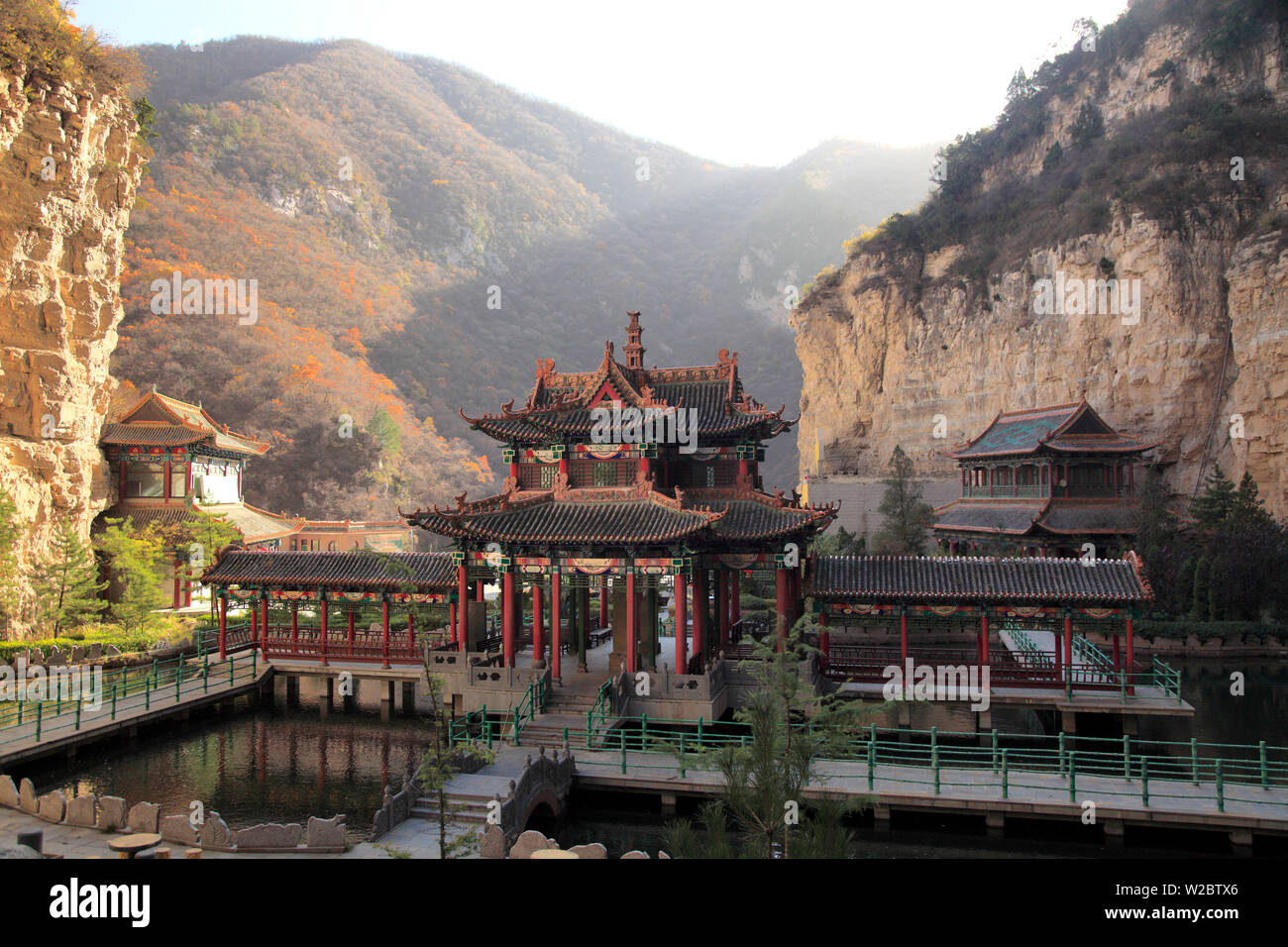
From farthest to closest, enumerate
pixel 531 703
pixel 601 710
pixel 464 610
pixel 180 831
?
pixel 464 610, pixel 531 703, pixel 601 710, pixel 180 831

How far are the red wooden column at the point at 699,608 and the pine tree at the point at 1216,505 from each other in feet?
79.9

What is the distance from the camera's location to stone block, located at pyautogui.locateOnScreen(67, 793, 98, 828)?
12.6 metres

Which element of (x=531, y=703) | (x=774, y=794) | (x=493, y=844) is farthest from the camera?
(x=531, y=703)

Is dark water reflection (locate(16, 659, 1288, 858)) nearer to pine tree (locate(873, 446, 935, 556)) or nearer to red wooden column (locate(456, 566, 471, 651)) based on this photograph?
red wooden column (locate(456, 566, 471, 651))

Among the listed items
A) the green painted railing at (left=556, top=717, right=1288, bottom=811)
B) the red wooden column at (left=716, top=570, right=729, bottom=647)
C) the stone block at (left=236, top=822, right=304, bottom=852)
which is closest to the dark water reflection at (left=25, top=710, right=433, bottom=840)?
Answer: the stone block at (left=236, top=822, right=304, bottom=852)

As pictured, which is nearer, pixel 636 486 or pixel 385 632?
pixel 636 486

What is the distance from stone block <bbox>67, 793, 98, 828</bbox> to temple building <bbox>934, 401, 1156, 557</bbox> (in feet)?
104

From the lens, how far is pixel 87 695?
21.1 meters

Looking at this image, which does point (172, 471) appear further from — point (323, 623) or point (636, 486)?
point (636, 486)

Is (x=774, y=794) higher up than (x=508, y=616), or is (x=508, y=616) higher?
(x=508, y=616)

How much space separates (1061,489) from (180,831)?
116 feet

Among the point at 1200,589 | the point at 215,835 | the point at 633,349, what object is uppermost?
the point at 633,349

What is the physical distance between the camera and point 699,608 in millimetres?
21250

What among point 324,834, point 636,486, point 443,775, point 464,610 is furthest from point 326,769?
point 443,775
